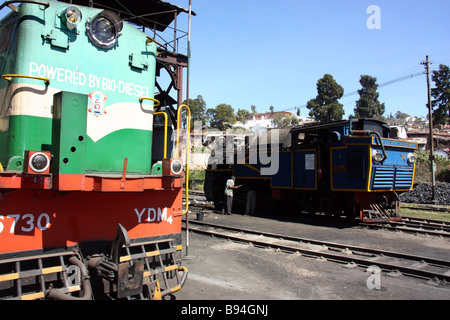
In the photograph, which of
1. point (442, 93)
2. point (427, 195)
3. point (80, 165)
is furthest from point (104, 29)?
point (442, 93)

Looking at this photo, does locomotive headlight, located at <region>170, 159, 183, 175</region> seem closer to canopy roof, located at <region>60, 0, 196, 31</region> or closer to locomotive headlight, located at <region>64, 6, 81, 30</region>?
locomotive headlight, located at <region>64, 6, 81, 30</region>

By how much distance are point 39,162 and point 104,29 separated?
1923mm

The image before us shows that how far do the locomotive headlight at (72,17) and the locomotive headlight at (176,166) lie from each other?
6.37 feet

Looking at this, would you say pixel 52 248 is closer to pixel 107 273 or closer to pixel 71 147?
pixel 107 273

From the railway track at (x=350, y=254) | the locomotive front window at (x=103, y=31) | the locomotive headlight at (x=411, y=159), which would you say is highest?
the locomotive front window at (x=103, y=31)

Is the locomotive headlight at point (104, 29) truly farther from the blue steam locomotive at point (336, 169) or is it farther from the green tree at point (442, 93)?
the green tree at point (442, 93)

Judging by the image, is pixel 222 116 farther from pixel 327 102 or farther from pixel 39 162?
pixel 39 162

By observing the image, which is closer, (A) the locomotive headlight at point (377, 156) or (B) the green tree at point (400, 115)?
(A) the locomotive headlight at point (377, 156)

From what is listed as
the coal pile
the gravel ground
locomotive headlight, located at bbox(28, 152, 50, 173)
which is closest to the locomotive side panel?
locomotive headlight, located at bbox(28, 152, 50, 173)

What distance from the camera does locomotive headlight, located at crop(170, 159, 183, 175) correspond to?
13.3 ft

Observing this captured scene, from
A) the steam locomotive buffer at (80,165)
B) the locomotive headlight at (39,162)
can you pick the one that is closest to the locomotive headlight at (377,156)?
the steam locomotive buffer at (80,165)

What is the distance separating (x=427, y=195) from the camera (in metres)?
19.1

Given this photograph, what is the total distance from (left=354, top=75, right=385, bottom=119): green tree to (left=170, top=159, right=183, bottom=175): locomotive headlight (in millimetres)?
51292

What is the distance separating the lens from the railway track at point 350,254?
6.27 meters
